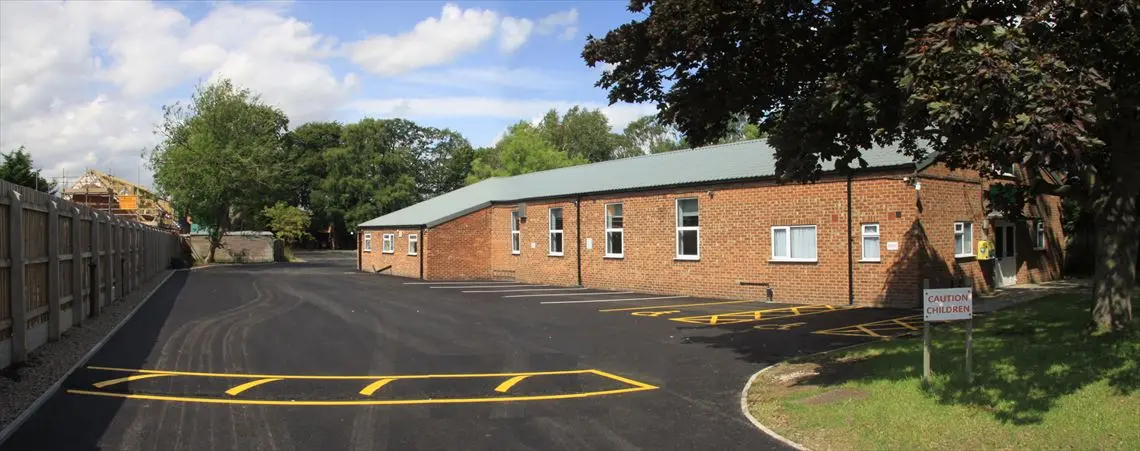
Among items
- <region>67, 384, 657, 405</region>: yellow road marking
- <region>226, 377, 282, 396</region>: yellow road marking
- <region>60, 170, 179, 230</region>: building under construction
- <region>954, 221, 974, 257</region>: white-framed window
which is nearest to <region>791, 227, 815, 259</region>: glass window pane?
<region>954, 221, 974, 257</region>: white-framed window

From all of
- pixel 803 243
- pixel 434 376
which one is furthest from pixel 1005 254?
pixel 434 376

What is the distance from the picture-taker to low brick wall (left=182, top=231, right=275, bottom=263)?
177 feet

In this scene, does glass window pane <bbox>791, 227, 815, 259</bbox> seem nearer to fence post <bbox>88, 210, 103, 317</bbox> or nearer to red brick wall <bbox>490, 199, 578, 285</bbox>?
red brick wall <bbox>490, 199, 578, 285</bbox>

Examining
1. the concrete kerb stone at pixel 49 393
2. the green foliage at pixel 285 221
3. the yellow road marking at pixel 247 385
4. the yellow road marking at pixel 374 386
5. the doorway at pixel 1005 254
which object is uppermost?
the green foliage at pixel 285 221

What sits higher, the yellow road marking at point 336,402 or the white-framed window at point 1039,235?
the white-framed window at point 1039,235

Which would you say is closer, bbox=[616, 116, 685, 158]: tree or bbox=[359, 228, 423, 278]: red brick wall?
bbox=[359, 228, 423, 278]: red brick wall

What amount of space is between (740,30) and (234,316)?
12.9 m

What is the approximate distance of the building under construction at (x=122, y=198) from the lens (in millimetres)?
55156

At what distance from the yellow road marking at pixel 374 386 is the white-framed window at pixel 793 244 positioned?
12.9m

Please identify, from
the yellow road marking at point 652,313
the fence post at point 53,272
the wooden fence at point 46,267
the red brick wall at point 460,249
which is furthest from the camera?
the red brick wall at point 460,249

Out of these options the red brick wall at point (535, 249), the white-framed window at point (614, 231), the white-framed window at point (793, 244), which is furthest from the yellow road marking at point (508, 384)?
the red brick wall at point (535, 249)

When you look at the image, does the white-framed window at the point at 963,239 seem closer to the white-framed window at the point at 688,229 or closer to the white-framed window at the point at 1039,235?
the white-framed window at the point at 1039,235

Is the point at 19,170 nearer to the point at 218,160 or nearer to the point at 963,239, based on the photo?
the point at 218,160

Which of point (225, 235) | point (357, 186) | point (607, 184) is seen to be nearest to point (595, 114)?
point (357, 186)
